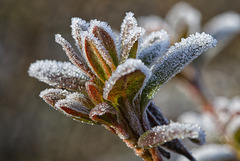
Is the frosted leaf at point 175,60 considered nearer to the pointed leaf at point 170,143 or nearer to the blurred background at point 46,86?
the pointed leaf at point 170,143

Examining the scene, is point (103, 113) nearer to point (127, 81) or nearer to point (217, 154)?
point (127, 81)

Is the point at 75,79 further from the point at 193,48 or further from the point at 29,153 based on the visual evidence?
the point at 29,153

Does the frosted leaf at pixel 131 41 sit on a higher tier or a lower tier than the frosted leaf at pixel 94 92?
higher

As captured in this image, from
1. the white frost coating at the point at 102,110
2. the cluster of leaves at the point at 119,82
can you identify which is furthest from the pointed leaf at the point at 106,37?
the white frost coating at the point at 102,110

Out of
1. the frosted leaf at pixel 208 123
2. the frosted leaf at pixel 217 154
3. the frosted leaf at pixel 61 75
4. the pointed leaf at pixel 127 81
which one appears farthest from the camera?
the frosted leaf at pixel 208 123

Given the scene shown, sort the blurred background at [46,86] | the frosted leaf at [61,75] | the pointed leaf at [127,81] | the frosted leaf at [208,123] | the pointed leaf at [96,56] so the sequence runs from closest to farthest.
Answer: the pointed leaf at [127,81] < the pointed leaf at [96,56] < the frosted leaf at [61,75] < the frosted leaf at [208,123] < the blurred background at [46,86]

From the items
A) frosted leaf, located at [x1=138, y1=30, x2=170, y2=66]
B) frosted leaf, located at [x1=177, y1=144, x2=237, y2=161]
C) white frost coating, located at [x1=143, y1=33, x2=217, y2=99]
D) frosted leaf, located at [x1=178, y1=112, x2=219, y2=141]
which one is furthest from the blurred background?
white frost coating, located at [x1=143, y1=33, x2=217, y2=99]

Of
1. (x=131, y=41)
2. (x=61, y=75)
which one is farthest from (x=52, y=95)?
(x=131, y=41)

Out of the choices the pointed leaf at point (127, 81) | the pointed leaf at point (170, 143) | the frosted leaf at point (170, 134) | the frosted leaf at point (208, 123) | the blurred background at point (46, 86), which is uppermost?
the blurred background at point (46, 86)
